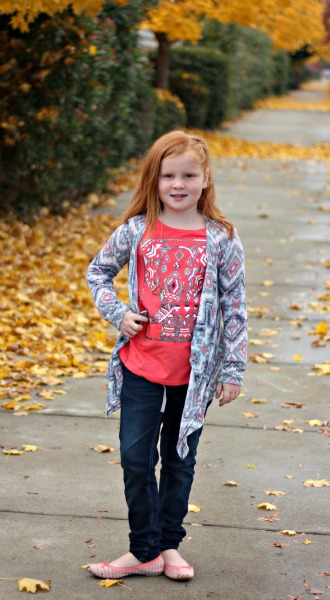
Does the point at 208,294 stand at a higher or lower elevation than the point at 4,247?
higher

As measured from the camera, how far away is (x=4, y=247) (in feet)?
32.7

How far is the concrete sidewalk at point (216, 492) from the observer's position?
12.2ft

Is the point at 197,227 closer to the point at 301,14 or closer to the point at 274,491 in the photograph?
the point at 274,491

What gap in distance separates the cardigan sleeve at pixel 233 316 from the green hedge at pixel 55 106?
702 centimetres

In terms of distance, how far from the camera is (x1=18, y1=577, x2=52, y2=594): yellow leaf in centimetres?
353

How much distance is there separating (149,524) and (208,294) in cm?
83

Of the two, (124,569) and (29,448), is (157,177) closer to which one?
(124,569)

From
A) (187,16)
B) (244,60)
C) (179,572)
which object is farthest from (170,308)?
(244,60)

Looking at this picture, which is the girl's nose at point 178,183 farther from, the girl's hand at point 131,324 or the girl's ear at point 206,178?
the girl's hand at point 131,324

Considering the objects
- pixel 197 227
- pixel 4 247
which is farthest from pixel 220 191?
pixel 197 227

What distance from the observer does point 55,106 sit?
35.3 feet

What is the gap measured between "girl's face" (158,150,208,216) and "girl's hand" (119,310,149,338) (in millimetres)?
384

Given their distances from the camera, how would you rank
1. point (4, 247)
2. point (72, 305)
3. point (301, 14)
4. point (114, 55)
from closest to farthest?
point (72, 305) < point (4, 247) < point (114, 55) < point (301, 14)

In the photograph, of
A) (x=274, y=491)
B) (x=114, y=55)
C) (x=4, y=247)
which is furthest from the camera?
(x=114, y=55)
